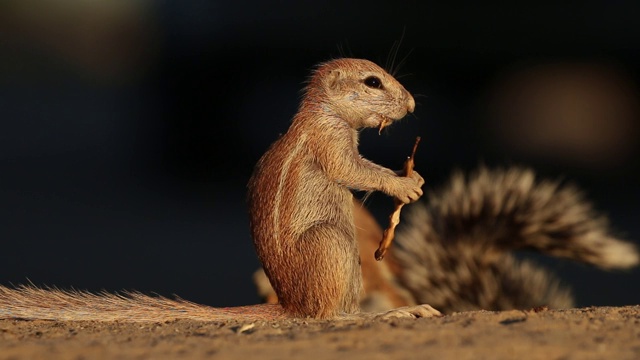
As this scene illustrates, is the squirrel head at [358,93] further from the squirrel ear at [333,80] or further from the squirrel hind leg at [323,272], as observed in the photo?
the squirrel hind leg at [323,272]

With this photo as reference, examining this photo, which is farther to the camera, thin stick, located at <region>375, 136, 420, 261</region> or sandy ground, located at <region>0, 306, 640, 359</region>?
thin stick, located at <region>375, 136, 420, 261</region>

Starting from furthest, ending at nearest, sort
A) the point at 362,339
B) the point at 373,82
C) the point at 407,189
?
the point at 373,82 < the point at 407,189 < the point at 362,339

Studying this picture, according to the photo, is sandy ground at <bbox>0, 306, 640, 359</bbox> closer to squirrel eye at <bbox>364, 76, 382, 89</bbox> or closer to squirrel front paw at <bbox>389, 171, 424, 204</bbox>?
squirrel front paw at <bbox>389, 171, 424, 204</bbox>

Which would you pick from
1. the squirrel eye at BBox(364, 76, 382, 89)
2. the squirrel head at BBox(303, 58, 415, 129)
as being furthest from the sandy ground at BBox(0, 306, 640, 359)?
the squirrel eye at BBox(364, 76, 382, 89)

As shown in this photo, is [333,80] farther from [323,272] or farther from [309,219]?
[323,272]

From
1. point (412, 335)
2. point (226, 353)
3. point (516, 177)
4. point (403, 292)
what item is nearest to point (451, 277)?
point (403, 292)

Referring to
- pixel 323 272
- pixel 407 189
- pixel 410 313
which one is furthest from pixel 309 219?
pixel 410 313

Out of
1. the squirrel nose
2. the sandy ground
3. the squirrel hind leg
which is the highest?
the squirrel nose
